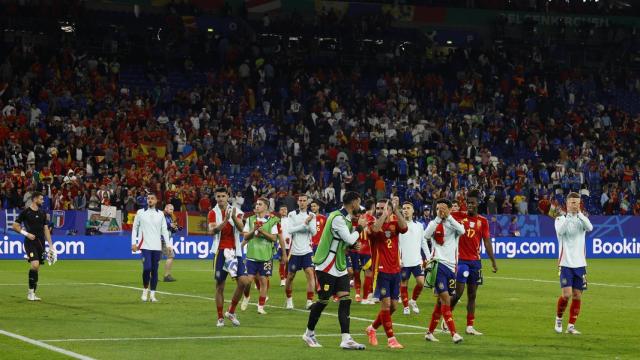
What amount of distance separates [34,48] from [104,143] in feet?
26.2

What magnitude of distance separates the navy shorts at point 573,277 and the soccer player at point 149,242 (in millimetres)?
10034

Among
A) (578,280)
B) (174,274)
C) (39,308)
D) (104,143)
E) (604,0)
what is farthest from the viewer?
(604,0)

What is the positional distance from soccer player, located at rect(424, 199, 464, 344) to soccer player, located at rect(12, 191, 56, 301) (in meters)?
10.8

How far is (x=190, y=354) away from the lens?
1584 centimetres

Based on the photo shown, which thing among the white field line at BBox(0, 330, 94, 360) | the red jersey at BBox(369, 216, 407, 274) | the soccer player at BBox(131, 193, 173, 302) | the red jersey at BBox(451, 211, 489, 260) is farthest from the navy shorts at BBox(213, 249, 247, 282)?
the soccer player at BBox(131, 193, 173, 302)

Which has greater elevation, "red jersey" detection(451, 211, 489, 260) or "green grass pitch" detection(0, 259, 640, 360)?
"red jersey" detection(451, 211, 489, 260)

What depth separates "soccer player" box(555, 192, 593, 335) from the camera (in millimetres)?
19484

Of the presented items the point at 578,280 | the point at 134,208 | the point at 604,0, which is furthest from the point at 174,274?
the point at 604,0

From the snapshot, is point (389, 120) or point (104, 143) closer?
point (104, 143)

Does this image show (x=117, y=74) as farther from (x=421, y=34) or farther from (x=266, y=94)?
(x=421, y=34)

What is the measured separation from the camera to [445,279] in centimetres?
1766

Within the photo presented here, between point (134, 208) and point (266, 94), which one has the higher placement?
point (266, 94)

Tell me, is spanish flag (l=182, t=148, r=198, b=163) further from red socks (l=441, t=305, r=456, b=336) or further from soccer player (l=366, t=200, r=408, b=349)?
red socks (l=441, t=305, r=456, b=336)

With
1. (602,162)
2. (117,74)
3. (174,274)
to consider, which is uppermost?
(117,74)
